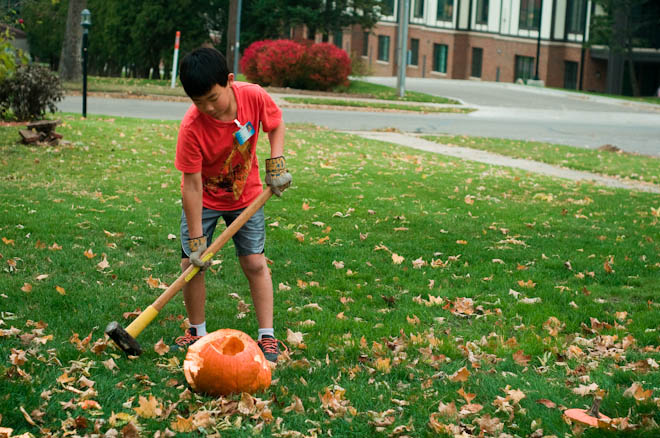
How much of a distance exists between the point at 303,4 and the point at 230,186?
1101 inches

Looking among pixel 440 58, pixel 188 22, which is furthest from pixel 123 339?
pixel 440 58

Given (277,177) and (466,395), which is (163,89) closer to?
(277,177)

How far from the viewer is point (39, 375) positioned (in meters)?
4.11

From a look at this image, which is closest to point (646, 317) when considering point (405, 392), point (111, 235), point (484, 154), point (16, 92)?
point (405, 392)

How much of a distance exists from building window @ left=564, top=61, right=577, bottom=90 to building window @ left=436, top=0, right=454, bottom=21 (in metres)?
9.21

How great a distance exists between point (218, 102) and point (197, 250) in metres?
0.76

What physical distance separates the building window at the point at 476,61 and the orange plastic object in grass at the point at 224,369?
45.9 metres

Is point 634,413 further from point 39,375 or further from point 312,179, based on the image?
point 312,179

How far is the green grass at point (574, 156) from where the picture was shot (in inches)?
530

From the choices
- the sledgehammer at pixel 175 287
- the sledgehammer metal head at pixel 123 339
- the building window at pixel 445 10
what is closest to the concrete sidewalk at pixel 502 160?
the sledgehammer at pixel 175 287

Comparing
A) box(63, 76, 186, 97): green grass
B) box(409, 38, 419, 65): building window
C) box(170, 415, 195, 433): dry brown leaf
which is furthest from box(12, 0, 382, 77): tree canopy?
box(170, 415, 195, 433): dry brown leaf

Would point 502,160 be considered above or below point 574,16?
below

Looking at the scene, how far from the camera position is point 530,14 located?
4297 cm

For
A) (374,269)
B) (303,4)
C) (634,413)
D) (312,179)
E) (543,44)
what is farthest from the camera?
(543,44)
